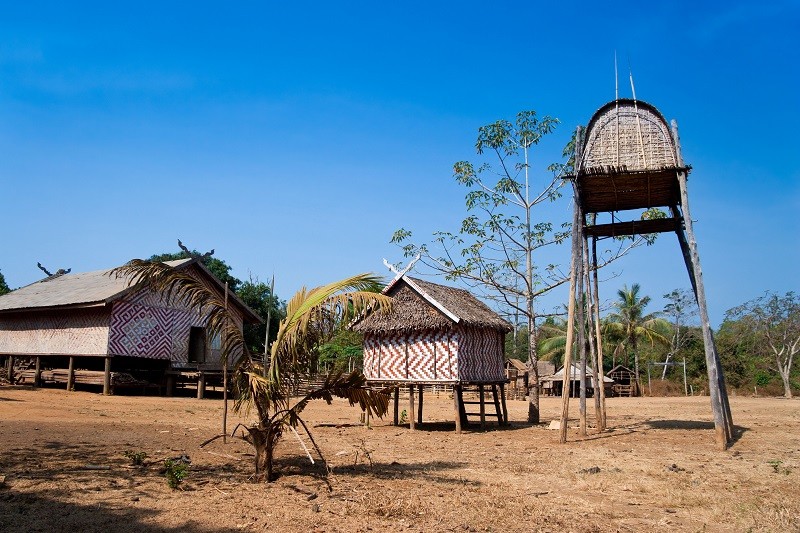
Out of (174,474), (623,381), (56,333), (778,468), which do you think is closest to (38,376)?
(56,333)

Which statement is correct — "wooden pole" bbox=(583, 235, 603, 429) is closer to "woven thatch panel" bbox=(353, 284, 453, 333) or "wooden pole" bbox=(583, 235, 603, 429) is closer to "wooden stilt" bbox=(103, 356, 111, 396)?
"woven thatch panel" bbox=(353, 284, 453, 333)

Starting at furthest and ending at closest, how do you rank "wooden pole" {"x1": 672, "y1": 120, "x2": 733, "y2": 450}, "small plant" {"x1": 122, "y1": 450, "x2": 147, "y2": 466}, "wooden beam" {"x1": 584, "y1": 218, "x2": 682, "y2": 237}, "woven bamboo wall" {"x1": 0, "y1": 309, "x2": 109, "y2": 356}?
"woven bamboo wall" {"x1": 0, "y1": 309, "x2": 109, "y2": 356}, "wooden beam" {"x1": 584, "y1": 218, "x2": 682, "y2": 237}, "wooden pole" {"x1": 672, "y1": 120, "x2": 733, "y2": 450}, "small plant" {"x1": 122, "y1": 450, "x2": 147, "y2": 466}

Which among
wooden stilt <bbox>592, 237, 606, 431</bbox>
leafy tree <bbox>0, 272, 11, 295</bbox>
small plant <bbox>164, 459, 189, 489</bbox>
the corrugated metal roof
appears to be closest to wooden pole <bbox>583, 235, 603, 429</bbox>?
wooden stilt <bbox>592, 237, 606, 431</bbox>

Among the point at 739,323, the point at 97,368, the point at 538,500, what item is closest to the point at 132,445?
the point at 538,500

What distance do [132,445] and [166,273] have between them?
12.0 feet

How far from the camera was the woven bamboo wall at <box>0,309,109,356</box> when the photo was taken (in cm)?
2352

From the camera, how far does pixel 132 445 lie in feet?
33.9

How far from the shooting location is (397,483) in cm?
819

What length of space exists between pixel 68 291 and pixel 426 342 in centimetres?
1836

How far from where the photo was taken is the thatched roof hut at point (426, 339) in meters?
15.6

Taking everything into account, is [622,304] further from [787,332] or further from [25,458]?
[25,458]

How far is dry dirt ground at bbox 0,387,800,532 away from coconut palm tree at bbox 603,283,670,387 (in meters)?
32.3

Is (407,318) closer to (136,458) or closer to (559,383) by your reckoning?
(136,458)

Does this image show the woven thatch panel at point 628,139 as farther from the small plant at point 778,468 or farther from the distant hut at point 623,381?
the distant hut at point 623,381
